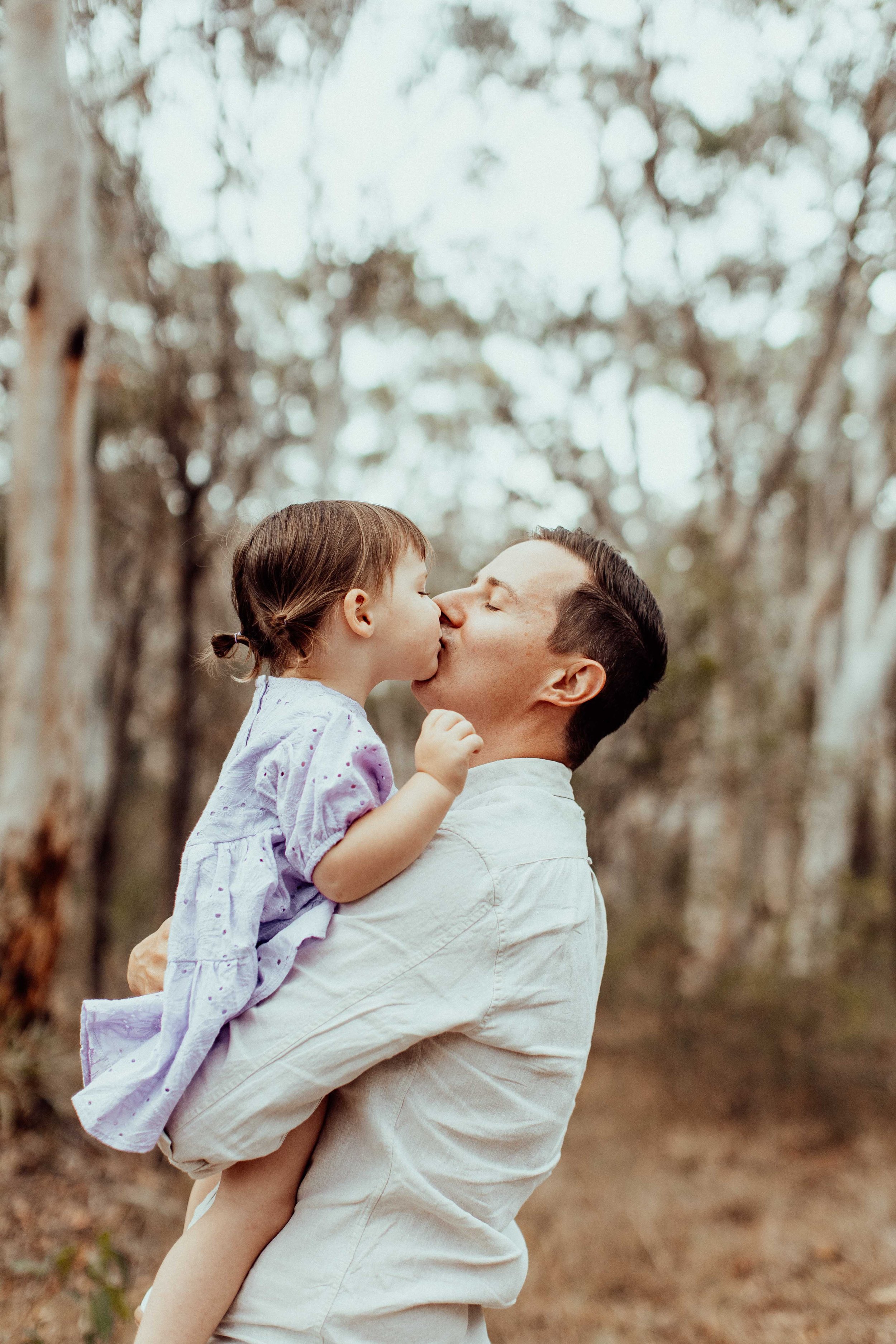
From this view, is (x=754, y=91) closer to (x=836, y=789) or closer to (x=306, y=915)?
(x=836, y=789)

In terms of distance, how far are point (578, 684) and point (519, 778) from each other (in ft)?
0.64

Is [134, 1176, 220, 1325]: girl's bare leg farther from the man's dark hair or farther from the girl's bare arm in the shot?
the man's dark hair

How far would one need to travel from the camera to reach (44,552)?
15.7 feet

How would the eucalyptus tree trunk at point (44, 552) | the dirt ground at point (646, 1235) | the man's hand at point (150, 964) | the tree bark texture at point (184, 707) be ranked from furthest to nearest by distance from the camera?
the tree bark texture at point (184, 707) < the eucalyptus tree trunk at point (44, 552) < the dirt ground at point (646, 1235) < the man's hand at point (150, 964)

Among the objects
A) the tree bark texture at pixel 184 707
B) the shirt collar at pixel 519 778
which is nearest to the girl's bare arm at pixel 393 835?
the shirt collar at pixel 519 778

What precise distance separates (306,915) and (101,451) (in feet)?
34.5

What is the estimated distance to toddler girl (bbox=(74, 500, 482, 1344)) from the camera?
146 cm

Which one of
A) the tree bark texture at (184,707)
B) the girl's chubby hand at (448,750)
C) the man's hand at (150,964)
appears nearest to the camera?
the girl's chubby hand at (448,750)

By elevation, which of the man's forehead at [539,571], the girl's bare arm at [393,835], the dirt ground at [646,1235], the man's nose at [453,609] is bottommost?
the dirt ground at [646,1235]

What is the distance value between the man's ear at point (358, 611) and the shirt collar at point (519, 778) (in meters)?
0.27

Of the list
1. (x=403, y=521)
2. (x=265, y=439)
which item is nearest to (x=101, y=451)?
(x=265, y=439)

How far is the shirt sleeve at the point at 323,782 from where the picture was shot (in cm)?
150

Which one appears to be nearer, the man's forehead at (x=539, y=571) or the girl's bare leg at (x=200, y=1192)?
the girl's bare leg at (x=200, y=1192)

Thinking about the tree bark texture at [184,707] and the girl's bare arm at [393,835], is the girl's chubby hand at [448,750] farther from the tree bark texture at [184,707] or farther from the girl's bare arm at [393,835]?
the tree bark texture at [184,707]
